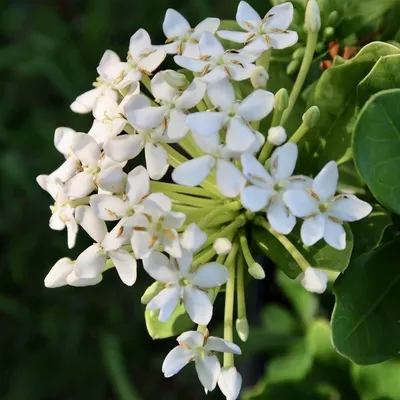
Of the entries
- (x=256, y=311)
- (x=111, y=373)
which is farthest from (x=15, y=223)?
(x=256, y=311)

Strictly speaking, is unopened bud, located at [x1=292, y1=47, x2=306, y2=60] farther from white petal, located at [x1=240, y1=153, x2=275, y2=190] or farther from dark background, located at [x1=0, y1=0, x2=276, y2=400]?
dark background, located at [x1=0, y1=0, x2=276, y2=400]

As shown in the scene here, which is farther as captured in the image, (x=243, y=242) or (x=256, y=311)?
(x=256, y=311)

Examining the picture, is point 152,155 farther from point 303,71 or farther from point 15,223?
point 15,223

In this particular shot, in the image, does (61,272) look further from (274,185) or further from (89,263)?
(274,185)

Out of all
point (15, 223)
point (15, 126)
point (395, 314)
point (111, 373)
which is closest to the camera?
point (395, 314)

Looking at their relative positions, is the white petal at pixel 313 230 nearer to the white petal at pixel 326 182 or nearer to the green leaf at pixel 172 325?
the white petal at pixel 326 182

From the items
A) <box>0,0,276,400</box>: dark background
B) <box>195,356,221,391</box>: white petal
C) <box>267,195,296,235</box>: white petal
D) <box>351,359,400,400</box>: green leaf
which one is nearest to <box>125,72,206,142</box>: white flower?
<box>267,195,296,235</box>: white petal

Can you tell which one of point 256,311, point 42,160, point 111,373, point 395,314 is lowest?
point 111,373
